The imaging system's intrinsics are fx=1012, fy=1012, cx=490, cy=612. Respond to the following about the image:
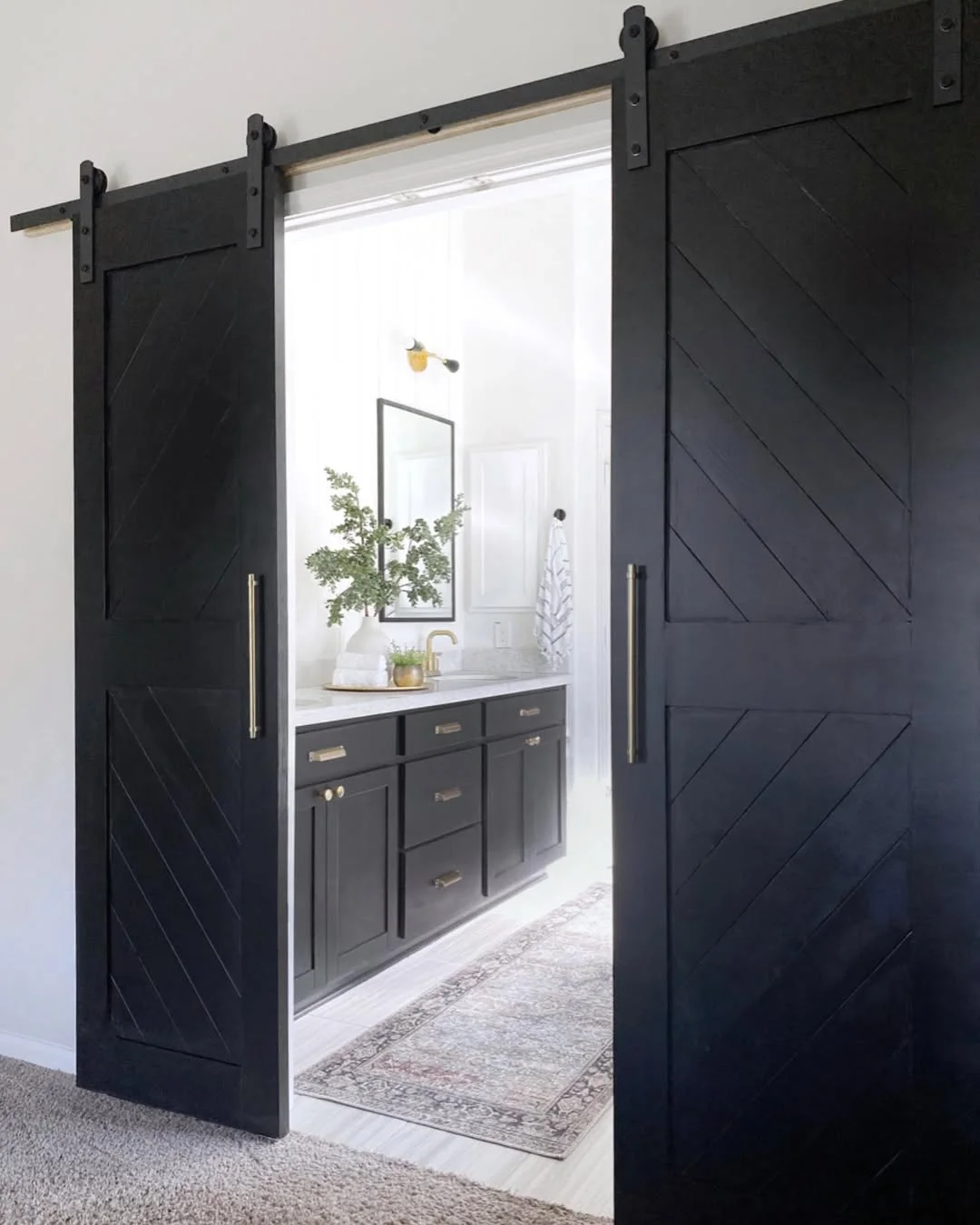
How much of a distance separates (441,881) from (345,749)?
0.79 m

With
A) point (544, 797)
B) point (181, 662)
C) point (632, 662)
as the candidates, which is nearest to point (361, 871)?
point (181, 662)

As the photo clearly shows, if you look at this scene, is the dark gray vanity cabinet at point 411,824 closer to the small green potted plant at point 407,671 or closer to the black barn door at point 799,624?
the small green potted plant at point 407,671

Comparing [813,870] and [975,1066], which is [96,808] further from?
[975,1066]

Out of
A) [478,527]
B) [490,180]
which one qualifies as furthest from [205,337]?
[478,527]

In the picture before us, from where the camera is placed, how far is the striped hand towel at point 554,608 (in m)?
4.80

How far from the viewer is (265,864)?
2268mm

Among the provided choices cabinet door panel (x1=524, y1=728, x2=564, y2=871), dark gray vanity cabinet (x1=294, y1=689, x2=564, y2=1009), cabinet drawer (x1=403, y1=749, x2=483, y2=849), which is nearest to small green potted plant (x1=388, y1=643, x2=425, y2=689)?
dark gray vanity cabinet (x1=294, y1=689, x2=564, y2=1009)

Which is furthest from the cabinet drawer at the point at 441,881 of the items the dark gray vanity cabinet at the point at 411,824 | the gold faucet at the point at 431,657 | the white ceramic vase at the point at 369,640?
the gold faucet at the point at 431,657

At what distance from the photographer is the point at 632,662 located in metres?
1.89

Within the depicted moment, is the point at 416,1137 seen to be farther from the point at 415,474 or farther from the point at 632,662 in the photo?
the point at 415,474

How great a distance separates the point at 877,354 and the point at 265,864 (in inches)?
64.1

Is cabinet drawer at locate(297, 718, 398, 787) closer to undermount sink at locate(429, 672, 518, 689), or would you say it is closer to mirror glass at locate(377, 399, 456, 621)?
undermount sink at locate(429, 672, 518, 689)

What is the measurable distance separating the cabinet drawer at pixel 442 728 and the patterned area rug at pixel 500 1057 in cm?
74

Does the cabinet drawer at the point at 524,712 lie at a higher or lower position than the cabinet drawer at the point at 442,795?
higher
